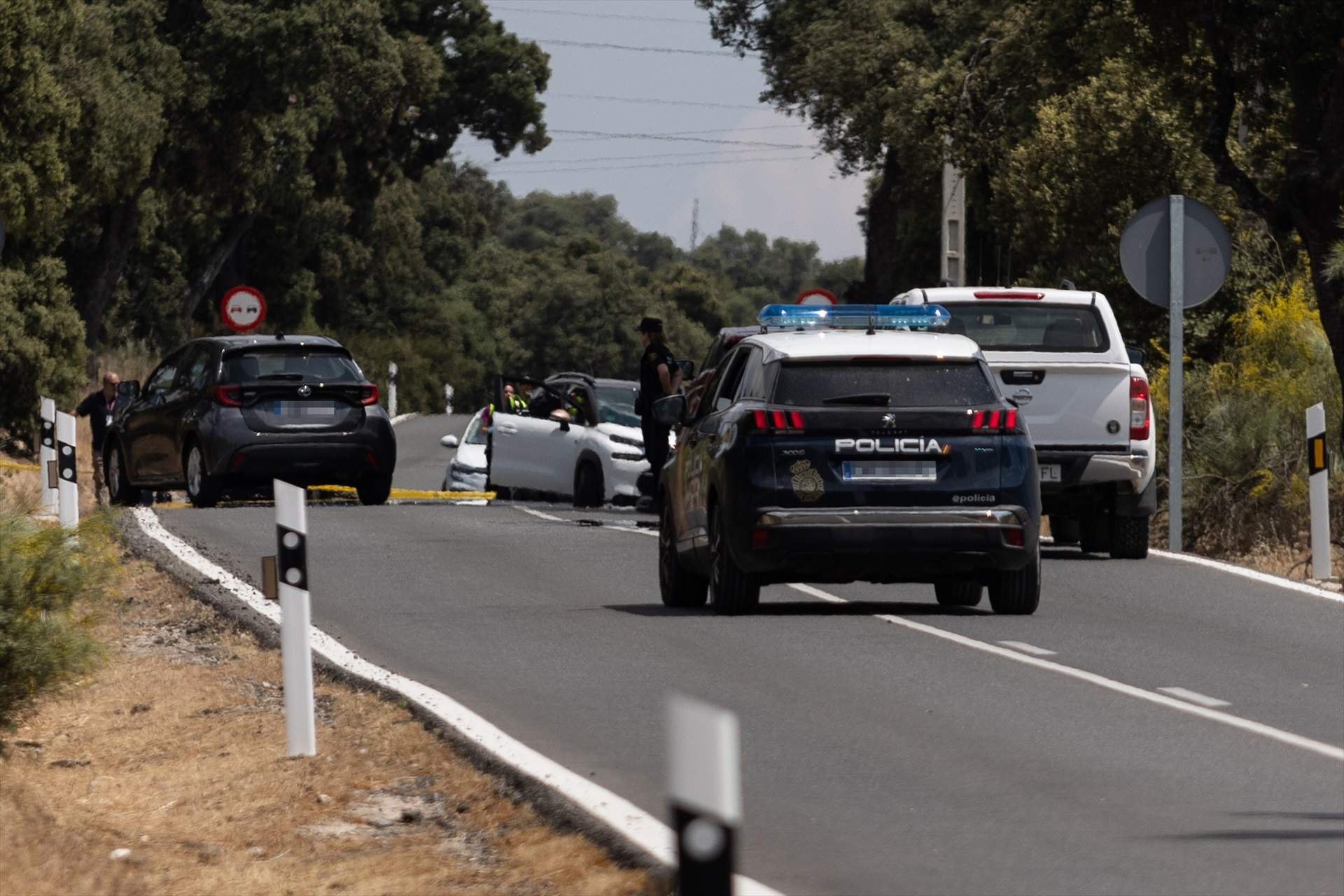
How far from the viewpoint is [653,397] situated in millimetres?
22531

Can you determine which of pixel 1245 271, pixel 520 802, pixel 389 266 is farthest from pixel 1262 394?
pixel 389 266

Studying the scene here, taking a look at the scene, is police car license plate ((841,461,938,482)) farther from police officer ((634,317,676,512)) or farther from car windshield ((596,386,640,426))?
car windshield ((596,386,640,426))

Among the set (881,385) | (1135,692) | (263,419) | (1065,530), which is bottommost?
(1065,530)

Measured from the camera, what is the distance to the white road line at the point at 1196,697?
1093 cm

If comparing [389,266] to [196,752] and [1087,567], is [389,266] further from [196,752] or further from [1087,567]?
[196,752]

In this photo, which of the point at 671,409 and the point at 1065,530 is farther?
the point at 1065,530

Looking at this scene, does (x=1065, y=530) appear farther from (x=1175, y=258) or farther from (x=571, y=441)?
(x=571, y=441)

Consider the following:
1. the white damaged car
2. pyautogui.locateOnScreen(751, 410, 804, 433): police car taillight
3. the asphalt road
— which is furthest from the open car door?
pyautogui.locateOnScreen(751, 410, 804, 433): police car taillight

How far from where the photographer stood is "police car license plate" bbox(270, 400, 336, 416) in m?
23.6

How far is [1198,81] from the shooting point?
25172mm

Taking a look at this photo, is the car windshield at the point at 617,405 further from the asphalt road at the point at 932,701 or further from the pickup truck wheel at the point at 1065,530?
the asphalt road at the point at 932,701

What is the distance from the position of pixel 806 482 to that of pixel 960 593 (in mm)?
2300

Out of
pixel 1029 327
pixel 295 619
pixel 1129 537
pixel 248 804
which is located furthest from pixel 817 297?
pixel 248 804

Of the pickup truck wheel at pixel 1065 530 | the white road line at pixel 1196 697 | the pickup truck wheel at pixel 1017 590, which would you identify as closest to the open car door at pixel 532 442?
the pickup truck wheel at pixel 1065 530
